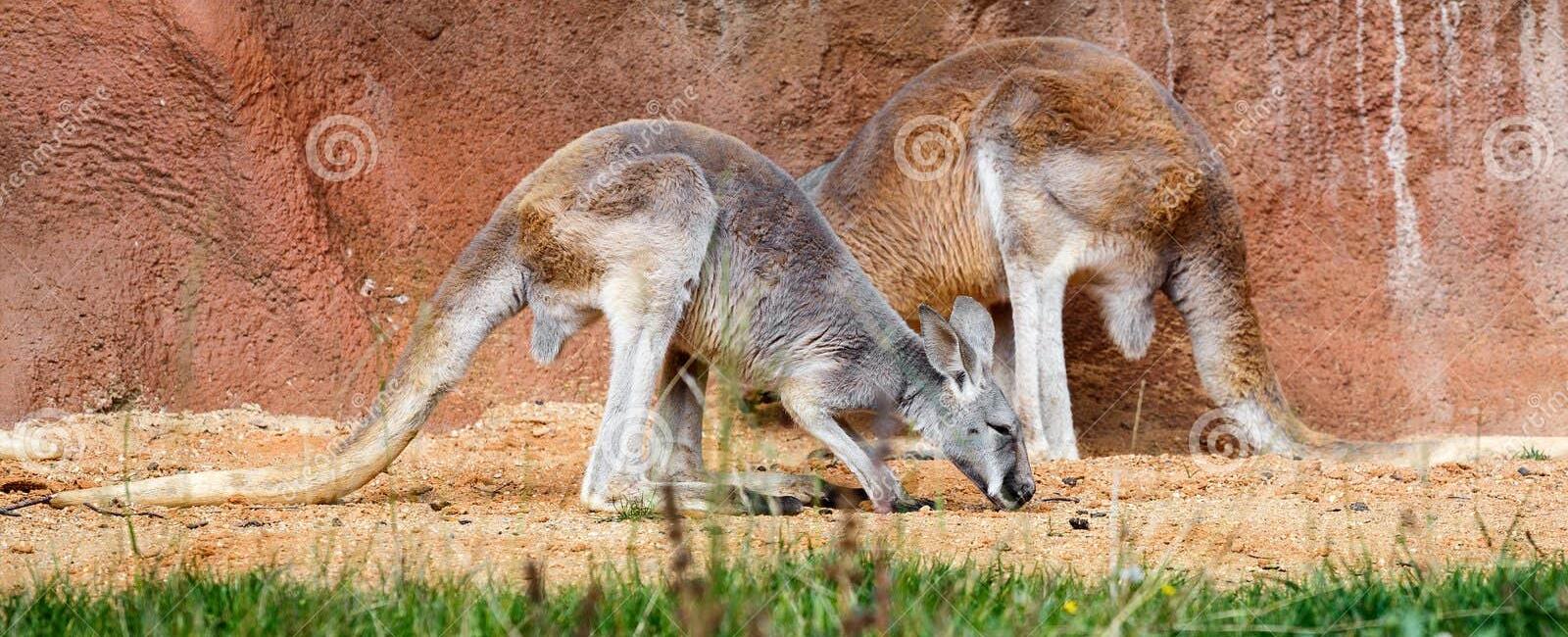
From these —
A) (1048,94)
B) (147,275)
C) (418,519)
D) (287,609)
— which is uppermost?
(1048,94)

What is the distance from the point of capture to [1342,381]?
7.26 metres

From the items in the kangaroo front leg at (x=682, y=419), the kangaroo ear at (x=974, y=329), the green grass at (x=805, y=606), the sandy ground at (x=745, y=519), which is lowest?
the green grass at (x=805, y=606)

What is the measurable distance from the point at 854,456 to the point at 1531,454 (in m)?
2.79

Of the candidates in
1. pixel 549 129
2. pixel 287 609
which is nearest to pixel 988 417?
pixel 287 609

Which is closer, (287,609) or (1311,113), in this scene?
(287,609)

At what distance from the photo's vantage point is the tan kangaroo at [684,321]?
4.57m

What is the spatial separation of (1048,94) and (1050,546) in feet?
9.19

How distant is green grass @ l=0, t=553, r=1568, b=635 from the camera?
2.53m

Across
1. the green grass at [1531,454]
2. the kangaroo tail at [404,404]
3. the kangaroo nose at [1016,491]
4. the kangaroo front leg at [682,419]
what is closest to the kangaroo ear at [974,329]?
the kangaroo nose at [1016,491]

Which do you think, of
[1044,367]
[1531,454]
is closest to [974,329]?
[1044,367]

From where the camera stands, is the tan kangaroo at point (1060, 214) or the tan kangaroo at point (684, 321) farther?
the tan kangaroo at point (1060, 214)

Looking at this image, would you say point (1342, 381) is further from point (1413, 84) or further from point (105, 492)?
point (105, 492)

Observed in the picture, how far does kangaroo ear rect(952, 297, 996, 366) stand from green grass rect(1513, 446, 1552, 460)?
2.24 m

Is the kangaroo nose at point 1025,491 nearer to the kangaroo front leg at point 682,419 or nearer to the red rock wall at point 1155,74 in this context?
the kangaroo front leg at point 682,419
